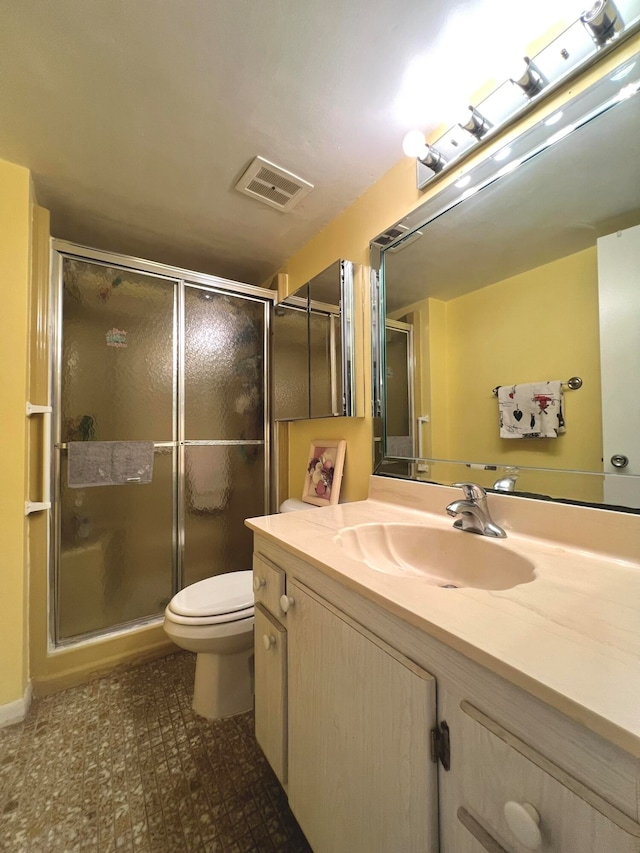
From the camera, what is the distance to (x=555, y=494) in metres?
0.84

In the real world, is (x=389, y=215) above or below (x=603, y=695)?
above

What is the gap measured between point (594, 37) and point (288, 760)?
6.25 ft

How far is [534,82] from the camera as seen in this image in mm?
879

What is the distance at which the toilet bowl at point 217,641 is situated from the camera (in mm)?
1197

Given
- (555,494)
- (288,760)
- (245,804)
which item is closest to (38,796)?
(245,804)

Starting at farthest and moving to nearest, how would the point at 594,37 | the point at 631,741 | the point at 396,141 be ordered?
the point at 396,141
the point at 594,37
the point at 631,741

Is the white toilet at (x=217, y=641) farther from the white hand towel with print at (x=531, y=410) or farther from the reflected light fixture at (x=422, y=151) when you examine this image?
the reflected light fixture at (x=422, y=151)

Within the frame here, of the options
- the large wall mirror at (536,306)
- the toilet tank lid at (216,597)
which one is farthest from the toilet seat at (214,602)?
the large wall mirror at (536,306)

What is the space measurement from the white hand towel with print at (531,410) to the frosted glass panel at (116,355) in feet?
5.33

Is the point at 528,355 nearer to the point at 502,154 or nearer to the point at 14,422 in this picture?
the point at 502,154

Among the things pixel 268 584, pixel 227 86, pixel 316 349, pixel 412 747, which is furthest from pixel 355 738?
pixel 227 86

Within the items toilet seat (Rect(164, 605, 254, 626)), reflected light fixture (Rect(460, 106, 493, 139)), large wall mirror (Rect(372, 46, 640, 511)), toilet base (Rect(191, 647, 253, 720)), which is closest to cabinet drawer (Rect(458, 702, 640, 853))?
large wall mirror (Rect(372, 46, 640, 511))

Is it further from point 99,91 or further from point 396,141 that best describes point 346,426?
point 99,91

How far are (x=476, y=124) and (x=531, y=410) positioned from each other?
0.89 m
